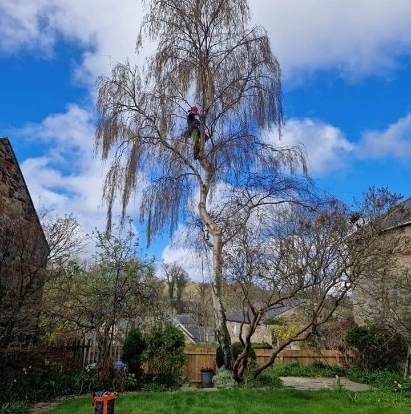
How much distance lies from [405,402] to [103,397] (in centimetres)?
503

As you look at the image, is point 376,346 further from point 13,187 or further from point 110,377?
point 13,187

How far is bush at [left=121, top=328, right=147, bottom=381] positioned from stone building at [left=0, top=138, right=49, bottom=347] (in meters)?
2.23

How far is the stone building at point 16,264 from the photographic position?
666cm

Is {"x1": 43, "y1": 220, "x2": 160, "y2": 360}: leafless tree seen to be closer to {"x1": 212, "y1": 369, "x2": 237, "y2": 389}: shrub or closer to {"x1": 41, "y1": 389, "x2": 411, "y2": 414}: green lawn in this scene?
{"x1": 41, "y1": 389, "x2": 411, "y2": 414}: green lawn

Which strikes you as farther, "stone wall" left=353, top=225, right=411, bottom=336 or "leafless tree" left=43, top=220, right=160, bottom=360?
"stone wall" left=353, top=225, right=411, bottom=336

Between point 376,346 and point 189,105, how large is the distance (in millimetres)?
9198

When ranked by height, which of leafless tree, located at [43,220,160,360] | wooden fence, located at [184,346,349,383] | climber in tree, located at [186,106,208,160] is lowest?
wooden fence, located at [184,346,349,383]

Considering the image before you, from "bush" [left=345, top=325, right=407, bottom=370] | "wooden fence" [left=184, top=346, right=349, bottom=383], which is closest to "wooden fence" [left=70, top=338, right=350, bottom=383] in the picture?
"wooden fence" [left=184, top=346, right=349, bottom=383]

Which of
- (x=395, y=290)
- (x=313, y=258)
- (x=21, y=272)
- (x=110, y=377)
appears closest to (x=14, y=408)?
(x=21, y=272)

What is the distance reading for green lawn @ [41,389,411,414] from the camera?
568 cm

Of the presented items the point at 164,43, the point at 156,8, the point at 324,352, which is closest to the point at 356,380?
the point at 324,352

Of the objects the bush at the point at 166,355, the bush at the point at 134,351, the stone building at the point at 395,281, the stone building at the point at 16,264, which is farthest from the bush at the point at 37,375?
the stone building at the point at 395,281

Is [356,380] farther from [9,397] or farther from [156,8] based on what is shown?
[156,8]

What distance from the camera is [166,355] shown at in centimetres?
870
